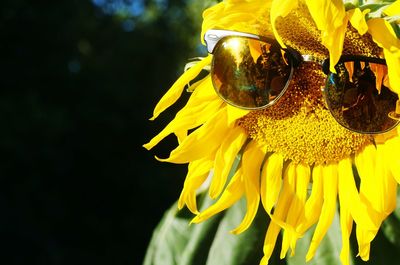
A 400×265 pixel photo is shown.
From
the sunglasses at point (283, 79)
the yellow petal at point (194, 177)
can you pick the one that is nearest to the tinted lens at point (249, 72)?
the sunglasses at point (283, 79)

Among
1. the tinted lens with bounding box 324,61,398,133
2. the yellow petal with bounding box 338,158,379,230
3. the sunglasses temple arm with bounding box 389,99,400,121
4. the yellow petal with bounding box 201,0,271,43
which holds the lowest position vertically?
the yellow petal with bounding box 338,158,379,230

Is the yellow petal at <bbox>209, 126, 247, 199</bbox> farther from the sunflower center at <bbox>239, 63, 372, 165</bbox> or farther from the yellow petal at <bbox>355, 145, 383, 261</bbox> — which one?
the yellow petal at <bbox>355, 145, 383, 261</bbox>

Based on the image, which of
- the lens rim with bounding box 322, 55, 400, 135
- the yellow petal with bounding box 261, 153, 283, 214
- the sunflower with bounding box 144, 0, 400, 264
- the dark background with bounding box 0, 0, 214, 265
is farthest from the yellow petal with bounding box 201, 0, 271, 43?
the dark background with bounding box 0, 0, 214, 265

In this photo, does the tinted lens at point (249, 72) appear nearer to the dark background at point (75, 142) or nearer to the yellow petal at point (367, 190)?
the yellow petal at point (367, 190)

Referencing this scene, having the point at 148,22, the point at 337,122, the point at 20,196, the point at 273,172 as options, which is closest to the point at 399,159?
the point at 337,122

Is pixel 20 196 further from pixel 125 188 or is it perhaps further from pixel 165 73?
pixel 165 73

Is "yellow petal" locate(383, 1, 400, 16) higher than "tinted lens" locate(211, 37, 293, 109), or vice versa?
"yellow petal" locate(383, 1, 400, 16)

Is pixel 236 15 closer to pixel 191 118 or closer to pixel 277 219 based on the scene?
pixel 191 118
